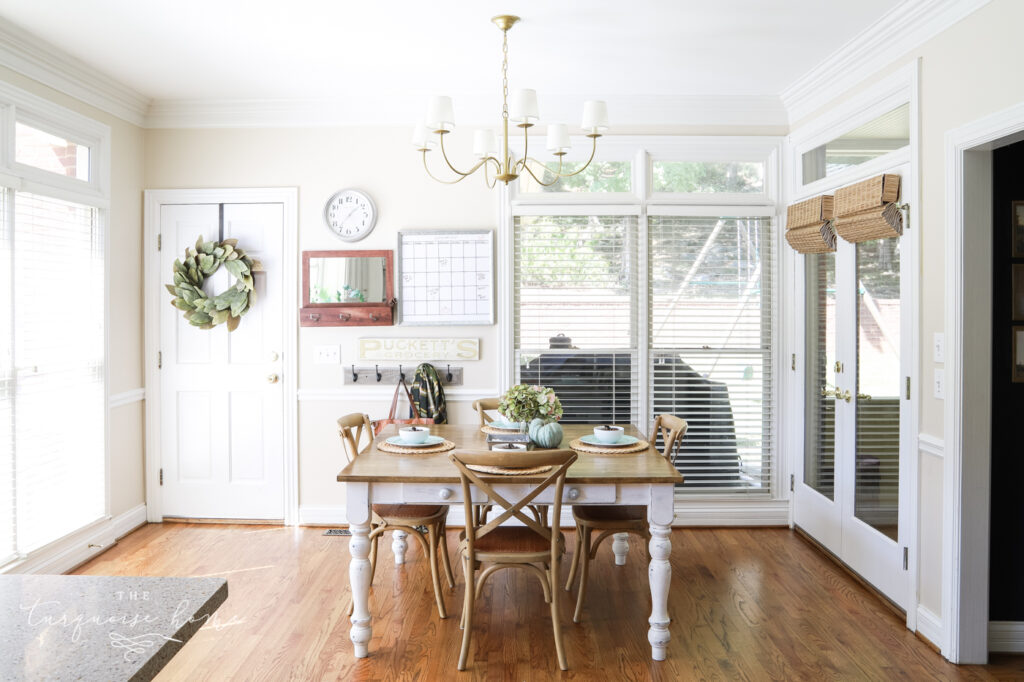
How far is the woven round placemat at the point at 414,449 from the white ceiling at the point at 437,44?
6.31 ft

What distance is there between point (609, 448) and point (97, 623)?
2404 millimetres

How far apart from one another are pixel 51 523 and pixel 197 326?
1.36 m

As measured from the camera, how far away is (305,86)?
417 centimetres

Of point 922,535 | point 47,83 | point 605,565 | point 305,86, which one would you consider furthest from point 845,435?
point 47,83

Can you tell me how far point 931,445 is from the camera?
2945 mm

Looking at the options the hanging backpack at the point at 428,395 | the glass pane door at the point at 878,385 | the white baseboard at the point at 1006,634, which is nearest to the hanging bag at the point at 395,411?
the hanging backpack at the point at 428,395

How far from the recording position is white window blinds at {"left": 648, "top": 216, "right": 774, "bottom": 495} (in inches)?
176

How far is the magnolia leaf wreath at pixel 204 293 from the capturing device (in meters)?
4.36

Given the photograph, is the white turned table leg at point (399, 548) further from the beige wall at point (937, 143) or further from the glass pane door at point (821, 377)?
the beige wall at point (937, 143)

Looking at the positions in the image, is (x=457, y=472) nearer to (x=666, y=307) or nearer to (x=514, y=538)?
(x=514, y=538)

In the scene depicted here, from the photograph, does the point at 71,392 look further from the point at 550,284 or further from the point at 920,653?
the point at 920,653

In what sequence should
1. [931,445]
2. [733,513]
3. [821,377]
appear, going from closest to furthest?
[931,445], [821,377], [733,513]

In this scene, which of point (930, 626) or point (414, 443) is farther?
point (414, 443)

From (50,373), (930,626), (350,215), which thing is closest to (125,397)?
(50,373)
